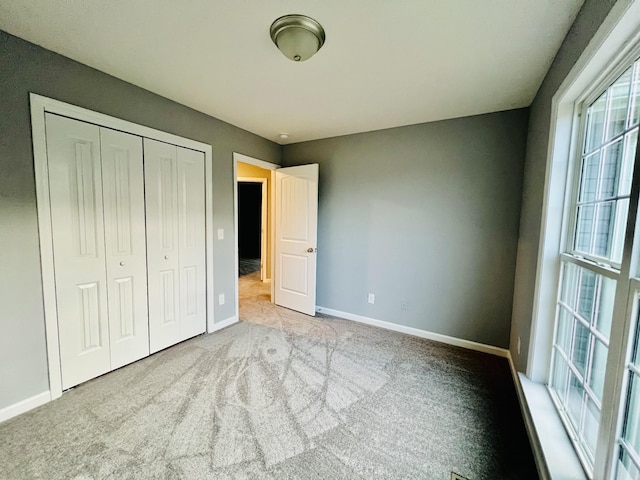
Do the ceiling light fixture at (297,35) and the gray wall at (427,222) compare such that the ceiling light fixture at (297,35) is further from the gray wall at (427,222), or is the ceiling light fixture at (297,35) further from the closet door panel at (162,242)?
the gray wall at (427,222)

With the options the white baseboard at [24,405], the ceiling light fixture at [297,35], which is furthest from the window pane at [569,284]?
the white baseboard at [24,405]

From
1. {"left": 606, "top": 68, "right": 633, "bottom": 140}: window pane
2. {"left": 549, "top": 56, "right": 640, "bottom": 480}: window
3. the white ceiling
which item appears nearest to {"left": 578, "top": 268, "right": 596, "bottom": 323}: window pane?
{"left": 549, "top": 56, "right": 640, "bottom": 480}: window

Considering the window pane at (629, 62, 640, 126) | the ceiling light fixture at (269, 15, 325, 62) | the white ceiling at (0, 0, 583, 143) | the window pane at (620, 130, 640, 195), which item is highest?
the white ceiling at (0, 0, 583, 143)

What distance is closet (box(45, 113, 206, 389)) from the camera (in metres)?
1.86

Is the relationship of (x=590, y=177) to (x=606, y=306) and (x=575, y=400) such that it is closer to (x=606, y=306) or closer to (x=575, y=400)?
(x=606, y=306)

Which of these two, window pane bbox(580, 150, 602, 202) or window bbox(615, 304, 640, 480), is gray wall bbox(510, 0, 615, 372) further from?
window bbox(615, 304, 640, 480)

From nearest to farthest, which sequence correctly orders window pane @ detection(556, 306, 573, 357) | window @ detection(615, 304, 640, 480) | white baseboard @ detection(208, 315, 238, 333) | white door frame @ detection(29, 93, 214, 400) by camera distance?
window @ detection(615, 304, 640, 480) → window pane @ detection(556, 306, 573, 357) → white door frame @ detection(29, 93, 214, 400) → white baseboard @ detection(208, 315, 238, 333)

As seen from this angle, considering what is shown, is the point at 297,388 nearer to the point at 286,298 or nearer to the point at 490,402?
the point at 490,402

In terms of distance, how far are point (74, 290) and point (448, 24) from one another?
302cm

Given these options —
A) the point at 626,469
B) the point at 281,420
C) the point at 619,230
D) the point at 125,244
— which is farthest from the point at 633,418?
the point at 125,244

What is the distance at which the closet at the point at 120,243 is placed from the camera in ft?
6.09

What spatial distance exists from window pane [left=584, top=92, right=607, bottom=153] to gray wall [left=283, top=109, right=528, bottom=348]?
41.7 inches

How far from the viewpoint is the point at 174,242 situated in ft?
8.38

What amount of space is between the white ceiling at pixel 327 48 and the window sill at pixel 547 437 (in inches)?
83.7
